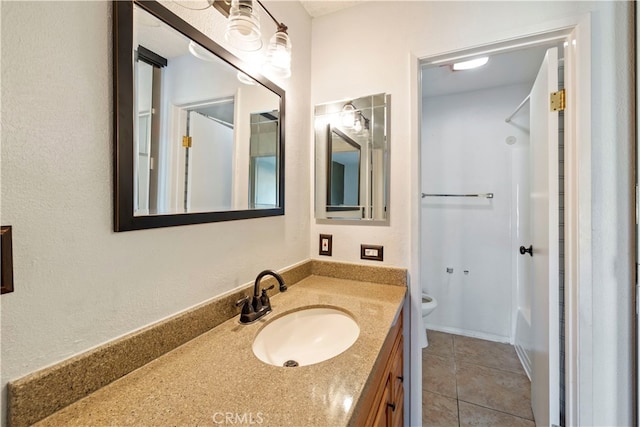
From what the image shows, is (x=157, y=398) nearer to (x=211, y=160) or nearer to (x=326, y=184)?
(x=211, y=160)

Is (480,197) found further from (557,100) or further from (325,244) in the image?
(325,244)

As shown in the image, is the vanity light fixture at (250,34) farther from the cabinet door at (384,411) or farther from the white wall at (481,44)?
the cabinet door at (384,411)

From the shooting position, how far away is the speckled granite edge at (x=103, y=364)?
48cm

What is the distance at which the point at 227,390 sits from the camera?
0.58m

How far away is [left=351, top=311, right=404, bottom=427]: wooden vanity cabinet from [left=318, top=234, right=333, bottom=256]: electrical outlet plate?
0.61m

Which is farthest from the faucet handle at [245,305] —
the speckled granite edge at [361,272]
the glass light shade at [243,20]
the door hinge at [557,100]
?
the door hinge at [557,100]

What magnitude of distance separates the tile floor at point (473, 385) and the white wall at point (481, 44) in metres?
0.44

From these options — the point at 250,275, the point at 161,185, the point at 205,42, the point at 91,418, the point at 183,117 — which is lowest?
the point at 91,418

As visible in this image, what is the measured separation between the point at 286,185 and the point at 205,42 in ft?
2.19

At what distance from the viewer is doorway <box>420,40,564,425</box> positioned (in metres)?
2.15

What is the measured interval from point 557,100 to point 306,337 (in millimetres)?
1520

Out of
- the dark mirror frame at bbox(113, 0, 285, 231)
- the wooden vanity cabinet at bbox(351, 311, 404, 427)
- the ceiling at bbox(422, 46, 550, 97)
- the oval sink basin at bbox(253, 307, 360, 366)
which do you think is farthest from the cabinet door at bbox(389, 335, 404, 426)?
the ceiling at bbox(422, 46, 550, 97)

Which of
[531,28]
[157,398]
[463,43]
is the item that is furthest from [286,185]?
[531,28]

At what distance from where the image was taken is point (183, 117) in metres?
0.81
